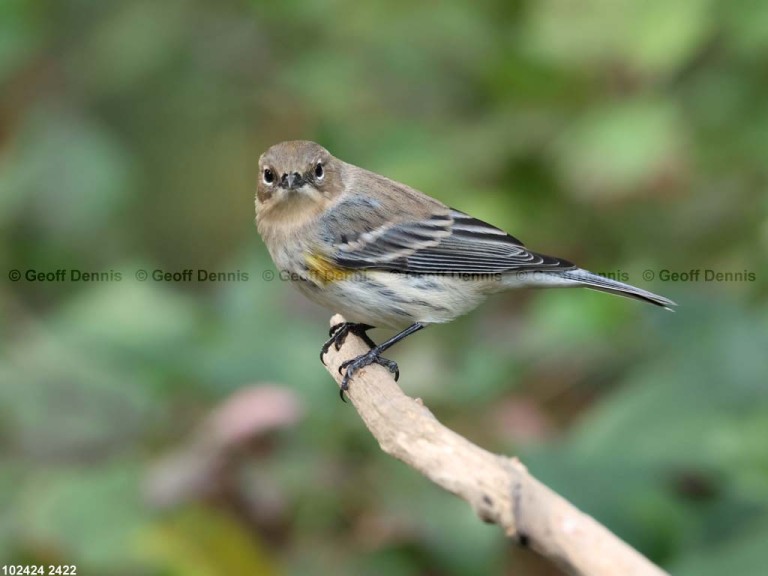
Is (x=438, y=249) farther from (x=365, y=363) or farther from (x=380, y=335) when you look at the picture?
(x=380, y=335)

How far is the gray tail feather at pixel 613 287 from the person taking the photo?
14.3 ft

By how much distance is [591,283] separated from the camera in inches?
A: 179

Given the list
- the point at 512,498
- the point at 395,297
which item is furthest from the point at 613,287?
the point at 512,498

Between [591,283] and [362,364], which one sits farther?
[591,283]

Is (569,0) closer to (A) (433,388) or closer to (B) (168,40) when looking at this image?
(A) (433,388)

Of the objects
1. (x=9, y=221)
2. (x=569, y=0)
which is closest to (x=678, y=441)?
(x=569, y=0)

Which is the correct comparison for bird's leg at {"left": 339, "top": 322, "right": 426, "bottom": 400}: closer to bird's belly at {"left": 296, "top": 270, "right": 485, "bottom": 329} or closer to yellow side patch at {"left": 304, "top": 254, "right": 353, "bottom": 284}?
bird's belly at {"left": 296, "top": 270, "right": 485, "bottom": 329}

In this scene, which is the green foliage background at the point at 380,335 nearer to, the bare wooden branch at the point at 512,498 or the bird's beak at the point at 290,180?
the bird's beak at the point at 290,180

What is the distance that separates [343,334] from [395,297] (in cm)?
41

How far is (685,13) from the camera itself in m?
5.09

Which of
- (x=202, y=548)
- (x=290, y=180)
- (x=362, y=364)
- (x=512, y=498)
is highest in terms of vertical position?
(x=290, y=180)

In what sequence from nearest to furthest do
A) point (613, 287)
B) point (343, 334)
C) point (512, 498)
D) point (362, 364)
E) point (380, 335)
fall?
point (512, 498) → point (362, 364) → point (613, 287) → point (343, 334) → point (380, 335)

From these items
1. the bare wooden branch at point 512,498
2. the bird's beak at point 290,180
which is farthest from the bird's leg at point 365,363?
the bare wooden branch at point 512,498

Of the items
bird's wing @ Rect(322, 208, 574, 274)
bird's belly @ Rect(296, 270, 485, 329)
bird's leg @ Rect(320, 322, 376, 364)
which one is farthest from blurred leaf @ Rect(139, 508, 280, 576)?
bird's wing @ Rect(322, 208, 574, 274)
